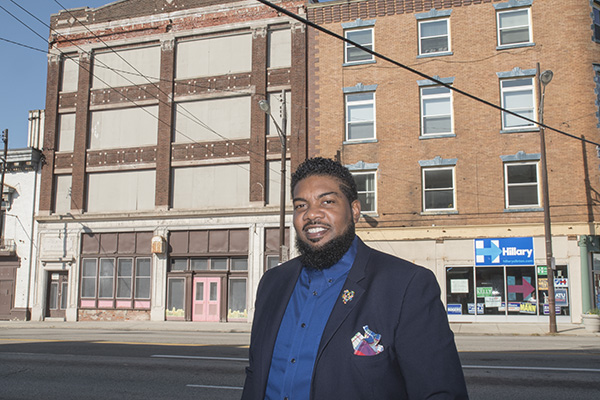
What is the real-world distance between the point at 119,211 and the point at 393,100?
1490cm

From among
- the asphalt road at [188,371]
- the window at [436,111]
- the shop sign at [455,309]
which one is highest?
the window at [436,111]

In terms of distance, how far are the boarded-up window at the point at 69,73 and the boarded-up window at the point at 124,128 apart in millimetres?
2267

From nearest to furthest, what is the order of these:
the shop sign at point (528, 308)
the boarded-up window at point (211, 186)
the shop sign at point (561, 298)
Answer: the shop sign at point (561, 298) → the shop sign at point (528, 308) → the boarded-up window at point (211, 186)

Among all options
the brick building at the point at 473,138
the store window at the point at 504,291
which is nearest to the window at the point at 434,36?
the brick building at the point at 473,138

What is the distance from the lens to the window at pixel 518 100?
75.9 ft

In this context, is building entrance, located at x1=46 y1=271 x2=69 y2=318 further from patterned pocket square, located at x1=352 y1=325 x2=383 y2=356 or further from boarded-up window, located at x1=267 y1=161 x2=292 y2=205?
patterned pocket square, located at x1=352 y1=325 x2=383 y2=356

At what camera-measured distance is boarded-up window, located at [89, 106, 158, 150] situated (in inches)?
1124

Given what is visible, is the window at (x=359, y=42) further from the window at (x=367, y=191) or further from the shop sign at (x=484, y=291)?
the shop sign at (x=484, y=291)

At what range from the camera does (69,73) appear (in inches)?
1191

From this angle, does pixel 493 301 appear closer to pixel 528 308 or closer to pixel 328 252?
pixel 528 308

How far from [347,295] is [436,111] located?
75.5ft

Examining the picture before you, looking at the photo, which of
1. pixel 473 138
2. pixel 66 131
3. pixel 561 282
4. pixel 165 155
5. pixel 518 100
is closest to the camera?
pixel 561 282

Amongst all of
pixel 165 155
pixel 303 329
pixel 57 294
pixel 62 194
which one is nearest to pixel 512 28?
pixel 165 155

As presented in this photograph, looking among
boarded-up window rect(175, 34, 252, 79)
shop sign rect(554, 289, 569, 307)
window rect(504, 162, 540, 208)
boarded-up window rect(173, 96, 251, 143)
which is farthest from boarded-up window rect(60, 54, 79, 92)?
shop sign rect(554, 289, 569, 307)
